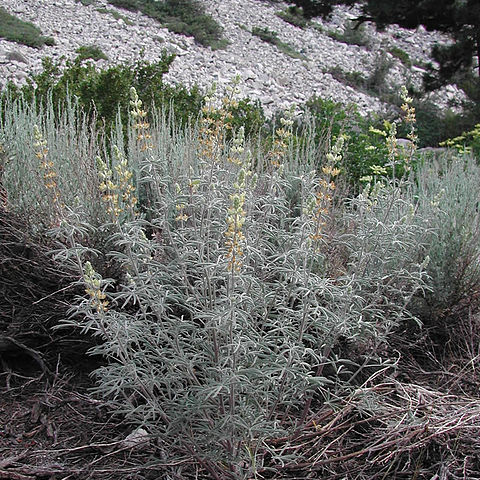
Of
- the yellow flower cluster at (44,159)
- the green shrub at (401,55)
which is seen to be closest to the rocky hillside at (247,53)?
the green shrub at (401,55)

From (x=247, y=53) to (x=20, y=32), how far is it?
844cm

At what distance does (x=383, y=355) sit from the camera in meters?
3.22

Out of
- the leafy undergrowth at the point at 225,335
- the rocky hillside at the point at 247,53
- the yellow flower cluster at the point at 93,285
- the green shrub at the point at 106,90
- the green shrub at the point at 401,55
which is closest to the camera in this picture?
the yellow flower cluster at the point at 93,285

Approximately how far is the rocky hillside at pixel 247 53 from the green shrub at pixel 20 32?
1.10ft

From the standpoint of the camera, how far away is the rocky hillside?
17141 millimetres

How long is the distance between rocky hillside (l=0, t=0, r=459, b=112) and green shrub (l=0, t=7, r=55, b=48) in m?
0.34

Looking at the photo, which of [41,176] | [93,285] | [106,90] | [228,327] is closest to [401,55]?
[106,90]

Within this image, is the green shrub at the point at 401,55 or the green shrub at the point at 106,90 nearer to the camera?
the green shrub at the point at 106,90

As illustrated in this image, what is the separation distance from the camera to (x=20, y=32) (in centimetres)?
1756

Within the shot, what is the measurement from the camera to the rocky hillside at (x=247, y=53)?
17141mm

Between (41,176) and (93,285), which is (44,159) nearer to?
(93,285)

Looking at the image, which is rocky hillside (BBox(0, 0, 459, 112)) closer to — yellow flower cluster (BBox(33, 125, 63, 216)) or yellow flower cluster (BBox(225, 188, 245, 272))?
yellow flower cluster (BBox(33, 125, 63, 216))

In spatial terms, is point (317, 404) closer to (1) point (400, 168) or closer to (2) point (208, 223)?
(2) point (208, 223)

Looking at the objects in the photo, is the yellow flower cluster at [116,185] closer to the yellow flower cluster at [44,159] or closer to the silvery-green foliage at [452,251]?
the yellow flower cluster at [44,159]
